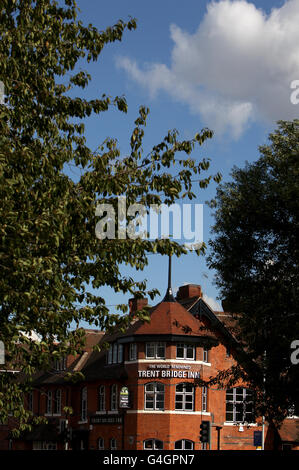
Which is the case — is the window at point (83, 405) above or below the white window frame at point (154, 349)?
below

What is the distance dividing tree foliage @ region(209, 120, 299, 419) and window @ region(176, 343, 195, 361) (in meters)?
26.2

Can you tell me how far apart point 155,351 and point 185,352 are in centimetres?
214

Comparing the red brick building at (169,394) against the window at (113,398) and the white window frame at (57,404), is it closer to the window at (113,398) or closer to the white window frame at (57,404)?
the window at (113,398)

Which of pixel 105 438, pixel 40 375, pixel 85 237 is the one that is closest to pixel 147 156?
pixel 85 237

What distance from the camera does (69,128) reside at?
13336mm

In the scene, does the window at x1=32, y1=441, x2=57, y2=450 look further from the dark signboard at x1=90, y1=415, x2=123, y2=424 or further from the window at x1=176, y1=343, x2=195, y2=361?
the window at x1=176, y1=343, x2=195, y2=361

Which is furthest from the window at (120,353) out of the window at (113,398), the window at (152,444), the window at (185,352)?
the window at (152,444)

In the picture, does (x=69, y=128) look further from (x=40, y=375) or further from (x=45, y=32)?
(x=40, y=375)

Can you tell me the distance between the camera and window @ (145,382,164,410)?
49.8 metres

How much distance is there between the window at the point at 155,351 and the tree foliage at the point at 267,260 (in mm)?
26363

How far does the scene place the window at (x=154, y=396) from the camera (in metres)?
49.8

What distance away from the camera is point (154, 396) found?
4988 cm

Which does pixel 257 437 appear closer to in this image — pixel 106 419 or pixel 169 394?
pixel 169 394

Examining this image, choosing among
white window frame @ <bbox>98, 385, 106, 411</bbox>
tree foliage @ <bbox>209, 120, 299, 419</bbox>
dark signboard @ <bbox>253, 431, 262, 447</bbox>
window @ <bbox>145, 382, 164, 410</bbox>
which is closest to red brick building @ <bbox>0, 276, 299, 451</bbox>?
window @ <bbox>145, 382, 164, 410</bbox>
